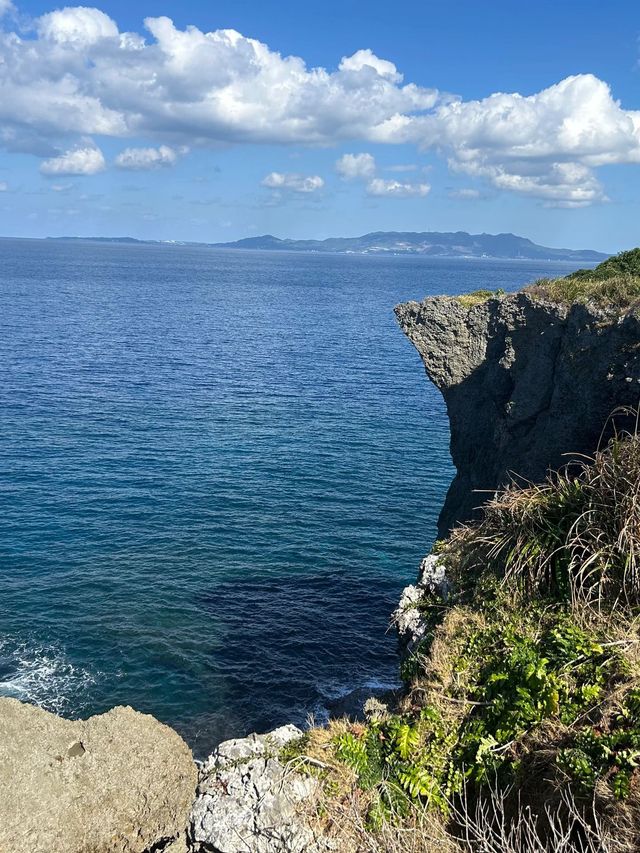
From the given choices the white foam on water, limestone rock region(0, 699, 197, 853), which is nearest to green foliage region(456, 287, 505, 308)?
the white foam on water

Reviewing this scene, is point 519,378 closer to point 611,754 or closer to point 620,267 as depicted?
point 620,267

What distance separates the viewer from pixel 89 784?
15609 millimetres

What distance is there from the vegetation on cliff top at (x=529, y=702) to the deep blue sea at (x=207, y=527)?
49.8ft

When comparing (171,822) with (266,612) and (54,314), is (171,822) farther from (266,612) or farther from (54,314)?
(54,314)

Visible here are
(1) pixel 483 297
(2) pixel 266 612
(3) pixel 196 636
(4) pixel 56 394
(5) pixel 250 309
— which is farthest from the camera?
(5) pixel 250 309

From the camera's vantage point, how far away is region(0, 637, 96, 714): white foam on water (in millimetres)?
26656

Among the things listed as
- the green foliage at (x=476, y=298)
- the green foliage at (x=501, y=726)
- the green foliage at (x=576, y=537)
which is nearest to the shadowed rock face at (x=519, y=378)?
the green foliage at (x=476, y=298)

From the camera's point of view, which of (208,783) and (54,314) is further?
(54,314)

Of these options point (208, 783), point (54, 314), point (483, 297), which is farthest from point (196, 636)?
point (54, 314)

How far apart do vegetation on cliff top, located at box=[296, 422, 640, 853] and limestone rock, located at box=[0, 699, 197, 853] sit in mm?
5660

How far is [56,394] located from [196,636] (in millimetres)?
39229

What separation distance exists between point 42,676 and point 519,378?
87.3 feet

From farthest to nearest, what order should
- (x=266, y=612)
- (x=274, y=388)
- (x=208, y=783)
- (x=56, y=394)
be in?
(x=274, y=388) → (x=56, y=394) → (x=266, y=612) → (x=208, y=783)

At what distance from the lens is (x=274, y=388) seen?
7019 centimetres
